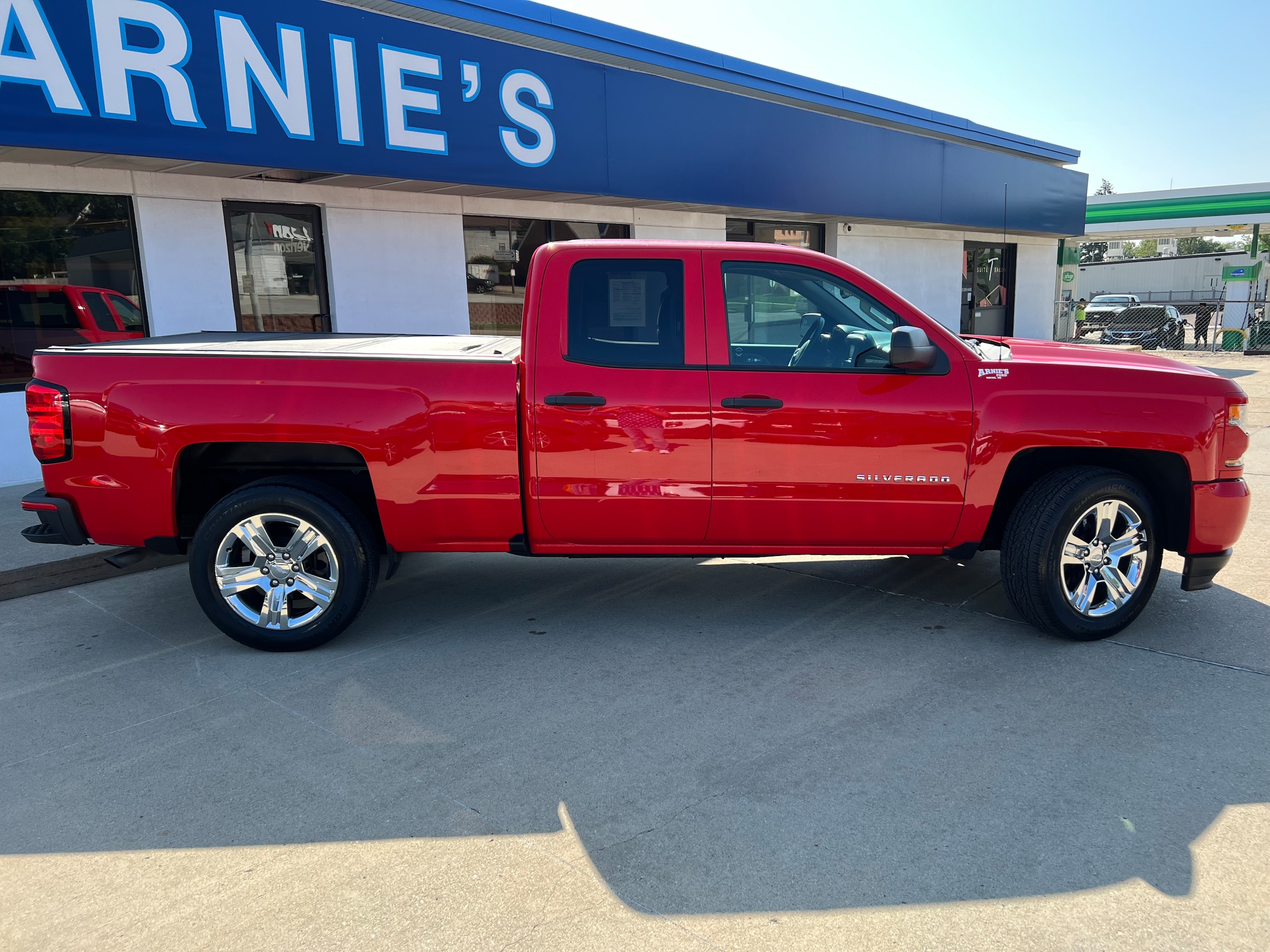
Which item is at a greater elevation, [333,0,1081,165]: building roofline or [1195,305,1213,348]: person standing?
[333,0,1081,165]: building roofline

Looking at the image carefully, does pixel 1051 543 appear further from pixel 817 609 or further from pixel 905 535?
pixel 817 609

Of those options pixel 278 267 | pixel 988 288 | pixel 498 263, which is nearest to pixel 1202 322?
pixel 988 288

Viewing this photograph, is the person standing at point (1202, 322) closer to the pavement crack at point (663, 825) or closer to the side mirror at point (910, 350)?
the side mirror at point (910, 350)

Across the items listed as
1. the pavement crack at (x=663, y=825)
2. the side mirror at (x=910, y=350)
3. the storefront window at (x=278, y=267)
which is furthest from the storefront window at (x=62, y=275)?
the pavement crack at (x=663, y=825)

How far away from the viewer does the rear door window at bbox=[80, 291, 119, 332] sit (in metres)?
8.59

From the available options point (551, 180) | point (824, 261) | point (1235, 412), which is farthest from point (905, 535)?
point (551, 180)

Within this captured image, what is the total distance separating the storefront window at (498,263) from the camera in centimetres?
1131

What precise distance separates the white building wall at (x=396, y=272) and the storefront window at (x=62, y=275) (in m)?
2.00

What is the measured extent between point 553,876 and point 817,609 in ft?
8.94

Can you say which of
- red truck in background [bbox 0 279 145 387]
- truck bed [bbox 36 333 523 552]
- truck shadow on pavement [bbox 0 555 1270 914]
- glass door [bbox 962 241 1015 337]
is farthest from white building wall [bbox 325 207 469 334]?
glass door [bbox 962 241 1015 337]

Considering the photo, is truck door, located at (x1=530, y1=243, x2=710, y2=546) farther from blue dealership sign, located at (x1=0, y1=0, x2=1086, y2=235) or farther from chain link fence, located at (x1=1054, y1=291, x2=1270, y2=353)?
chain link fence, located at (x1=1054, y1=291, x2=1270, y2=353)

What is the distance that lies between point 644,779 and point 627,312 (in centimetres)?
228

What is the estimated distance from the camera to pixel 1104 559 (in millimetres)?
4605

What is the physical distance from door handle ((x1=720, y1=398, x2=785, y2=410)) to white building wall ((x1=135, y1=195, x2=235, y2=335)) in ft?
21.4
